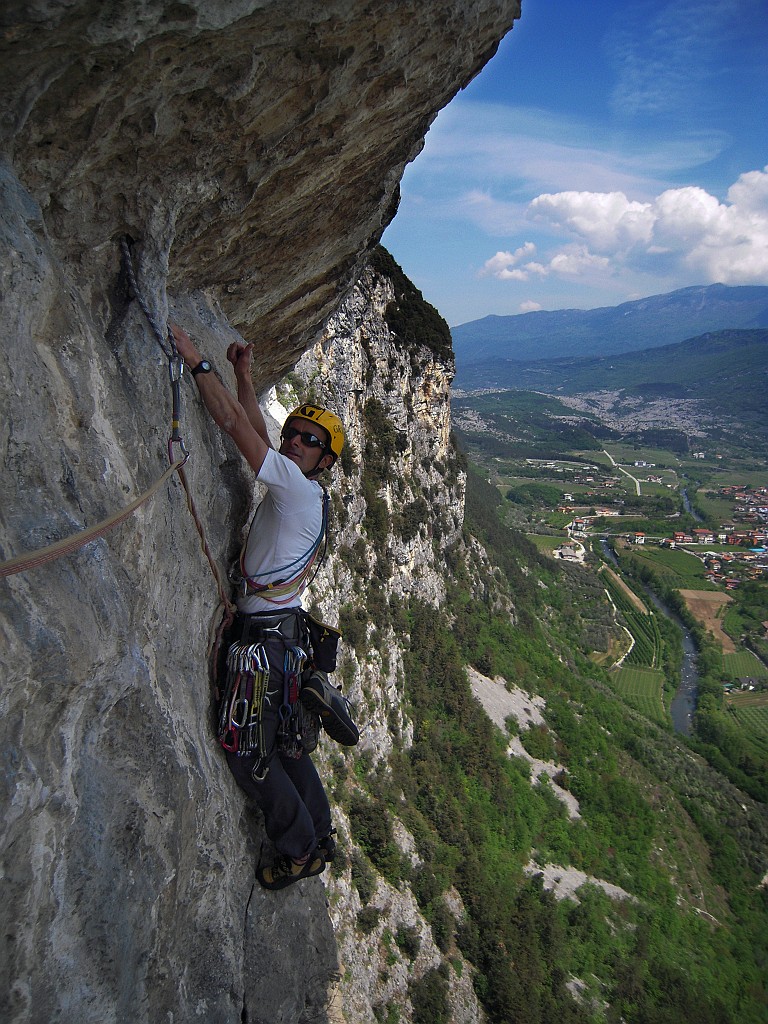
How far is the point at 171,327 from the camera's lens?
3340 mm

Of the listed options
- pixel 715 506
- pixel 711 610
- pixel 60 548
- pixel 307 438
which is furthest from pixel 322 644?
pixel 715 506

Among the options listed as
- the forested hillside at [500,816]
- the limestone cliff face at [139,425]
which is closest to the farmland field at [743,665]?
the forested hillside at [500,816]

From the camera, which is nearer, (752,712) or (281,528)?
(281,528)

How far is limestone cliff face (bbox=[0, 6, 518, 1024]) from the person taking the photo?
2.13 m

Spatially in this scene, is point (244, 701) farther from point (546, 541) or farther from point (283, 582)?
point (546, 541)

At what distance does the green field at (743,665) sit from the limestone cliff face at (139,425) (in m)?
61.2

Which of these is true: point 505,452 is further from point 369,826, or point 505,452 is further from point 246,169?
point 246,169

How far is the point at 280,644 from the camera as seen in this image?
3975mm

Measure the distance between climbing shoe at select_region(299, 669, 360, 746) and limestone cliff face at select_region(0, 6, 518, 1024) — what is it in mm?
744

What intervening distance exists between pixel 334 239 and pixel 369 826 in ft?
69.1

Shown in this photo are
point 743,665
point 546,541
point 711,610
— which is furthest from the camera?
point 546,541

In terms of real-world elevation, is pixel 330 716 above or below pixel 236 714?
below

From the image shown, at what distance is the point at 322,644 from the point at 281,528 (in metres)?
1.11

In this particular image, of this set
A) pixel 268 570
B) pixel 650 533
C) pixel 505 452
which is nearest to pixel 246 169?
pixel 268 570
